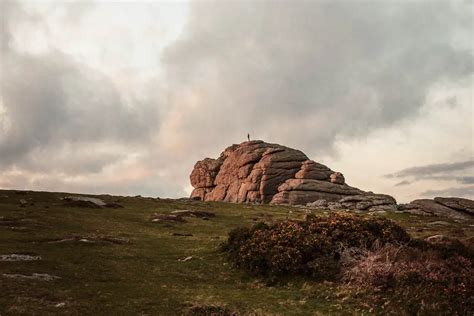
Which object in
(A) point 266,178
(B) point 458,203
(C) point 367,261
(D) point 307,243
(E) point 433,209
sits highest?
(A) point 266,178

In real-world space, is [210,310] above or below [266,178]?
below

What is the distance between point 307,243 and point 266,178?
108556mm

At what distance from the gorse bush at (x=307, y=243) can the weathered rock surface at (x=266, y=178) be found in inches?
3623

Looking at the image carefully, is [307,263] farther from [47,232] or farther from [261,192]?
[261,192]

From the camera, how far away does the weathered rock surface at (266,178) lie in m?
123

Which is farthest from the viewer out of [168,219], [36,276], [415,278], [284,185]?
[284,185]

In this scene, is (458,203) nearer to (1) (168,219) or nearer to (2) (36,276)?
(1) (168,219)

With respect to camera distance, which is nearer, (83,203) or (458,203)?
(83,203)

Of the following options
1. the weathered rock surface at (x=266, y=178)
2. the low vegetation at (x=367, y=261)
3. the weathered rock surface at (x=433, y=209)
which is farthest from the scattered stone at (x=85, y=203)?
the weathered rock surface at (x=433, y=209)

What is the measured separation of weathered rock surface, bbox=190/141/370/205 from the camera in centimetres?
12275

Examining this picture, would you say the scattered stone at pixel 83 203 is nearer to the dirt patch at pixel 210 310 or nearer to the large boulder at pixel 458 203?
the dirt patch at pixel 210 310

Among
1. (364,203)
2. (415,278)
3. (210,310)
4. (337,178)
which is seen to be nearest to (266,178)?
(337,178)

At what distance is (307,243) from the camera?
24.7 meters

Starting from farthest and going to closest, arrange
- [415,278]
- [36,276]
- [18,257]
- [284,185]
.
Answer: [284,185]
[18,257]
[36,276]
[415,278]
